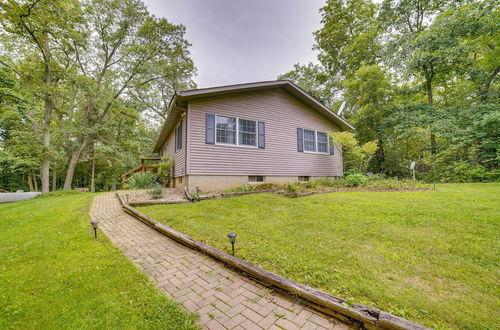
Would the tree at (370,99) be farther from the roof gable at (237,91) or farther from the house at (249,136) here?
the house at (249,136)

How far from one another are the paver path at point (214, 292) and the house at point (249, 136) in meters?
4.75

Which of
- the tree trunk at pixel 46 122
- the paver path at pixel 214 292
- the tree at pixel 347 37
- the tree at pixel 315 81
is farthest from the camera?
the tree at pixel 315 81

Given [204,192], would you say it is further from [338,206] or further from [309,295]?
[309,295]

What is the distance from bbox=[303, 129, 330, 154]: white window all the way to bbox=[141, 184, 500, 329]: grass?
6046mm

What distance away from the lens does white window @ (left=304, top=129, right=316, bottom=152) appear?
440 inches

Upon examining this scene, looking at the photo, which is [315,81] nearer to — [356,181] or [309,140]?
[309,140]

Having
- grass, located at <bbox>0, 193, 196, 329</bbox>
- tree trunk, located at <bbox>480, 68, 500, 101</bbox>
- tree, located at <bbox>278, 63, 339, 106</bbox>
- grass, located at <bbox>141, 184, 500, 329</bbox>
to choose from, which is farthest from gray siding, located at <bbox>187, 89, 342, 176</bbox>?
tree trunk, located at <bbox>480, 68, 500, 101</bbox>

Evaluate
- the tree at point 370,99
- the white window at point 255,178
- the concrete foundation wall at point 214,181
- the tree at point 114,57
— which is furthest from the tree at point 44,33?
the tree at point 370,99

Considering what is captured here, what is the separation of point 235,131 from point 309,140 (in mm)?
4762

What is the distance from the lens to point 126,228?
178 inches

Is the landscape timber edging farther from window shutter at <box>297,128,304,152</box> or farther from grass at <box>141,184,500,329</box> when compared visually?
window shutter at <box>297,128,304,152</box>

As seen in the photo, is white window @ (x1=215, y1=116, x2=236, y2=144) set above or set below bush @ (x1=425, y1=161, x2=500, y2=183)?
above

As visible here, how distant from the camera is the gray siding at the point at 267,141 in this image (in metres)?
8.02

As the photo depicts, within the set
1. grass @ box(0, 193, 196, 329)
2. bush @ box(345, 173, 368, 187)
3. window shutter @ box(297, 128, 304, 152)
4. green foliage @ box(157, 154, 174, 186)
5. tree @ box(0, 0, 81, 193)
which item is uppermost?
tree @ box(0, 0, 81, 193)
